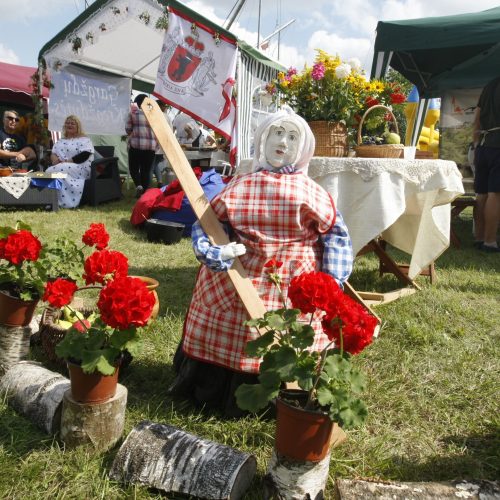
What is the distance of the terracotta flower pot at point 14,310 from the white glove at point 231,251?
875 mm

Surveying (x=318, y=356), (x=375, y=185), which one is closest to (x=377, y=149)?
(x=375, y=185)

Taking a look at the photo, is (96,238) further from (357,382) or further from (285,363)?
(357,382)

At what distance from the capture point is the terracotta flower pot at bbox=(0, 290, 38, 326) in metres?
2.12

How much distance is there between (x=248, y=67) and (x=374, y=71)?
5.74 feet

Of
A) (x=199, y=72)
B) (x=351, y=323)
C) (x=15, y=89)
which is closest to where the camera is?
(x=351, y=323)

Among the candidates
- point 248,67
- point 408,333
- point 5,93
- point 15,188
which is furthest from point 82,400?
point 5,93

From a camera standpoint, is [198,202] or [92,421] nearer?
[92,421]

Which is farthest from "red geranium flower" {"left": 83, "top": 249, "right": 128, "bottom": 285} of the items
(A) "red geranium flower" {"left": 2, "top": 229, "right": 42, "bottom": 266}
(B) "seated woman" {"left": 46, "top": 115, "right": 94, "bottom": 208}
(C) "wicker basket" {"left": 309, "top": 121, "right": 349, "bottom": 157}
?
(B) "seated woman" {"left": 46, "top": 115, "right": 94, "bottom": 208}

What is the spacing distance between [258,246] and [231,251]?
0.16 meters

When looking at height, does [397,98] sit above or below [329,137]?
above

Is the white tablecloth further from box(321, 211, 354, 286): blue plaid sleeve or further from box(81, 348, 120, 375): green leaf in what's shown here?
box(81, 348, 120, 375): green leaf

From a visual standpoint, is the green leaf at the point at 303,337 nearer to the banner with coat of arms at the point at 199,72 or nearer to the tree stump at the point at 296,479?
the tree stump at the point at 296,479

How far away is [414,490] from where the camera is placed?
146cm

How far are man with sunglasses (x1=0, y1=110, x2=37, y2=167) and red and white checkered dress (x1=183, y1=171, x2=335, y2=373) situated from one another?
748 cm
